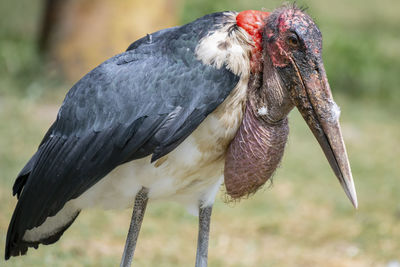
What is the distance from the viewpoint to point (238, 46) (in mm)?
3010

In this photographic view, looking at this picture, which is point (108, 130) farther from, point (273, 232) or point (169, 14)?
point (169, 14)

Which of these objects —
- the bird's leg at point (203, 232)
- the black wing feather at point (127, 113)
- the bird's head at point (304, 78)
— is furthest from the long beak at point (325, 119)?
the bird's leg at point (203, 232)

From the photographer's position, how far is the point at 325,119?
113 inches

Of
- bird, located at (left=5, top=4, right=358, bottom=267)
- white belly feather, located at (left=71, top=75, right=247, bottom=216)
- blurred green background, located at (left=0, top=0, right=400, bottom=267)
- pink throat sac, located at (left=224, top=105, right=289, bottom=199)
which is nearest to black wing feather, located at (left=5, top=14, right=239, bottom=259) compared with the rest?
bird, located at (left=5, top=4, right=358, bottom=267)

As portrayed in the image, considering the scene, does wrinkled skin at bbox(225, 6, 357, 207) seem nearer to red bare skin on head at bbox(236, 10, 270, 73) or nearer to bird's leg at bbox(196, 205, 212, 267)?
red bare skin on head at bbox(236, 10, 270, 73)

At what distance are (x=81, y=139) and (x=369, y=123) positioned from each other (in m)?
5.50

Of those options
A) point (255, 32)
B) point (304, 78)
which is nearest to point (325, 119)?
point (304, 78)

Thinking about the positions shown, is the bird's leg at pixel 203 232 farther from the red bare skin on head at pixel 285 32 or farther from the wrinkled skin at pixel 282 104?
the red bare skin on head at pixel 285 32

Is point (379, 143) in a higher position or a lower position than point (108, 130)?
lower

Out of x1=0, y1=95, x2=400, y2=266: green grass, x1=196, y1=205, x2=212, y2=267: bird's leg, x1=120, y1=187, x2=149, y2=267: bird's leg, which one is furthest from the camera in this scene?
x1=0, y1=95, x2=400, y2=266: green grass

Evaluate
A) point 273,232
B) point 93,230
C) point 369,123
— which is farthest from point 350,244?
point 369,123

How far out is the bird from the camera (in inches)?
115

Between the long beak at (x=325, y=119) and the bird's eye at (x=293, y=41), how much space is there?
70 mm

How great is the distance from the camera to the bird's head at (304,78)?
9.43ft
